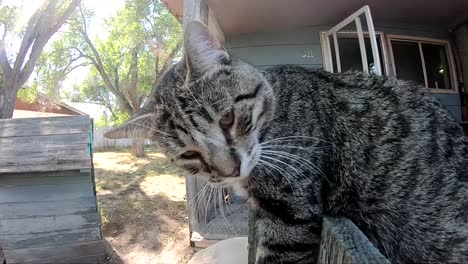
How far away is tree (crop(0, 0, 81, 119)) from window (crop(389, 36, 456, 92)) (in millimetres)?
6724

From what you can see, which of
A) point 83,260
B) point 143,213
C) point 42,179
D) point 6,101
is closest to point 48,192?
point 42,179

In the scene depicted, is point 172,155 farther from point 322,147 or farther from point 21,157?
point 21,157

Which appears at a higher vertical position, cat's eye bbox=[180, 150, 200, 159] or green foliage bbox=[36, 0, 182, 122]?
green foliage bbox=[36, 0, 182, 122]

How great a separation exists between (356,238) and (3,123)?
12.9 ft

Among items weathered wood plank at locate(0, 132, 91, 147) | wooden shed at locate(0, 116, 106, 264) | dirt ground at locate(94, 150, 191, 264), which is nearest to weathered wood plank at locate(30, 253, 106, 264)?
wooden shed at locate(0, 116, 106, 264)

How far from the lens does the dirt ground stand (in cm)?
487

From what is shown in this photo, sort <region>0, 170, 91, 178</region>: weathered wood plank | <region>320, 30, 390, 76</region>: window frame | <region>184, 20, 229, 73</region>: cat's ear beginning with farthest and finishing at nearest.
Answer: <region>320, 30, 390, 76</region>: window frame
<region>0, 170, 91, 178</region>: weathered wood plank
<region>184, 20, 229, 73</region>: cat's ear

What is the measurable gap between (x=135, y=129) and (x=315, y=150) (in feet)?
2.42

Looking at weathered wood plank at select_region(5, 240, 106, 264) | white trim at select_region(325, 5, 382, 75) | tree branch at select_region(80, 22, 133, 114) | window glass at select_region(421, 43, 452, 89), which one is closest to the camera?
weathered wood plank at select_region(5, 240, 106, 264)

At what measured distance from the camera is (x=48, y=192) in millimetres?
3801

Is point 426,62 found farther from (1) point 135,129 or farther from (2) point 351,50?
(1) point 135,129

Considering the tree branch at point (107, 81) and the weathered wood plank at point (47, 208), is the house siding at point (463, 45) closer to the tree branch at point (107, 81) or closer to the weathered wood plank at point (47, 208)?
the weathered wood plank at point (47, 208)

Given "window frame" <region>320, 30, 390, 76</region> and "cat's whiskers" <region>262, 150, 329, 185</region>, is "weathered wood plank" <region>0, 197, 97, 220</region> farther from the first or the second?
"window frame" <region>320, 30, 390, 76</region>

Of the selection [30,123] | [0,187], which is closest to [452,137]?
[30,123]
